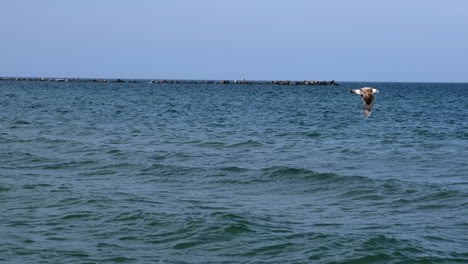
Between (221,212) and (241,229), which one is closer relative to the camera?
(241,229)

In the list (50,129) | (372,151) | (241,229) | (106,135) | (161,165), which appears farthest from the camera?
(50,129)

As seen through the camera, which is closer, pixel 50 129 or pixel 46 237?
pixel 46 237

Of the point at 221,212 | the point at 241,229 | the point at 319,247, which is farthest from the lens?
the point at 221,212

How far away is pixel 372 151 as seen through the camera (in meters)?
23.9

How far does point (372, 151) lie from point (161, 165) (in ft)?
26.9

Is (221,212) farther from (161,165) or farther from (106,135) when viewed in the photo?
(106,135)

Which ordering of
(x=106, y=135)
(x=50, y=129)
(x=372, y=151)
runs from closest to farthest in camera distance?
(x=372, y=151), (x=106, y=135), (x=50, y=129)

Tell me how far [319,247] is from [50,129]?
23.2 m

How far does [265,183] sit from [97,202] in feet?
15.3

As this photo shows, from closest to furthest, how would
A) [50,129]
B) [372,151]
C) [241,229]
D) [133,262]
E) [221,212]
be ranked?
[133,262] → [241,229] → [221,212] → [372,151] → [50,129]

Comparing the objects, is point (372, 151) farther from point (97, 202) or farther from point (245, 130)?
point (97, 202)

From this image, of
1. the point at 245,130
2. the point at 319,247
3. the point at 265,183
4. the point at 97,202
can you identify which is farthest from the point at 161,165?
the point at 245,130

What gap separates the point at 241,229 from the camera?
12023mm

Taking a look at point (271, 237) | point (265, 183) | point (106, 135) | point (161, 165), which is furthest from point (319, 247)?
point (106, 135)
